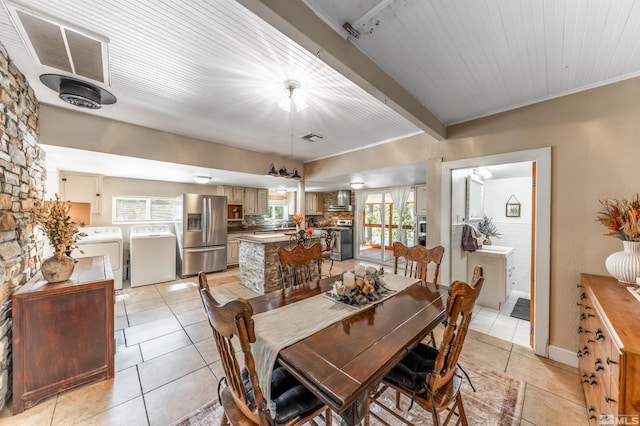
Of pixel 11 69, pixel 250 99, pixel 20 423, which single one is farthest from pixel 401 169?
pixel 20 423

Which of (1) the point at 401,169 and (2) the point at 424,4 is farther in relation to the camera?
(1) the point at 401,169

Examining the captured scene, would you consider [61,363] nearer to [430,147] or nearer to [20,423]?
[20,423]

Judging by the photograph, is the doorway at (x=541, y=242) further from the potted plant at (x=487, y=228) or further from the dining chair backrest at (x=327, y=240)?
the dining chair backrest at (x=327, y=240)

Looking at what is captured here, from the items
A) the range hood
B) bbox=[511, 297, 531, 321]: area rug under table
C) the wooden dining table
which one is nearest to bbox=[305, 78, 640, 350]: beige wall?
bbox=[511, 297, 531, 321]: area rug under table

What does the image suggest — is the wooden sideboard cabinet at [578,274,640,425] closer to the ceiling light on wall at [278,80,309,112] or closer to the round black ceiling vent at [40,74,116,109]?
the ceiling light on wall at [278,80,309,112]

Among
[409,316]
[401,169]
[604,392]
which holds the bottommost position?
[604,392]

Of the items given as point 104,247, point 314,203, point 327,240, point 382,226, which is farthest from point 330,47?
point 314,203

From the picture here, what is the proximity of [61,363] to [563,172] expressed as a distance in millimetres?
4716

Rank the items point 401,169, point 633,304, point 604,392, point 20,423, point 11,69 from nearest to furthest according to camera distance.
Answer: point 604,392 < point 633,304 < point 20,423 < point 11,69 < point 401,169

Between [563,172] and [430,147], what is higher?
[430,147]

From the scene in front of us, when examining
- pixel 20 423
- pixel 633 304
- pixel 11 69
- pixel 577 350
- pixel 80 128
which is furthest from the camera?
pixel 80 128

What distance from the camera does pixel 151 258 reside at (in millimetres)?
4508

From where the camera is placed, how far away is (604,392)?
1247 mm

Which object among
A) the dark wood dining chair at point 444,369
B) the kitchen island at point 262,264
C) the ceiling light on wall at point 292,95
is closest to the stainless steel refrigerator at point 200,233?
the kitchen island at point 262,264
